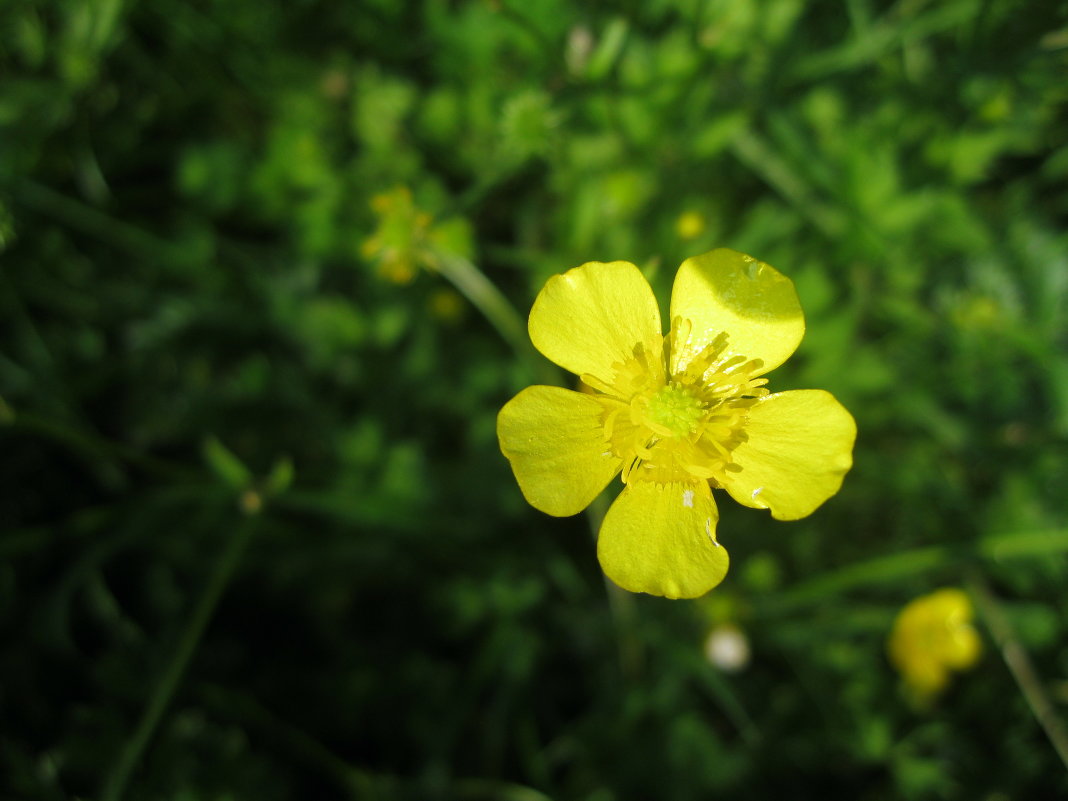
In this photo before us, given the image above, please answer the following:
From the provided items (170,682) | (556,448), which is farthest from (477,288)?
(170,682)

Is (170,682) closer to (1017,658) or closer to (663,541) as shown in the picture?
(663,541)

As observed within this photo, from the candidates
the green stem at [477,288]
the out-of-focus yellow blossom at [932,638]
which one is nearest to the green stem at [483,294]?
the green stem at [477,288]

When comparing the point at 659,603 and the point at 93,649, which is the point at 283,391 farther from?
the point at 659,603

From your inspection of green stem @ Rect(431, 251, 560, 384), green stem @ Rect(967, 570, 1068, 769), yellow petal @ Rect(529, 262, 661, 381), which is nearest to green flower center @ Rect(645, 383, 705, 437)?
yellow petal @ Rect(529, 262, 661, 381)

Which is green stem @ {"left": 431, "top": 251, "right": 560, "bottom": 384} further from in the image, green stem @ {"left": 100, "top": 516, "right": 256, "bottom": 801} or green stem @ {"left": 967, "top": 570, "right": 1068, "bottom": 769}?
green stem @ {"left": 967, "top": 570, "right": 1068, "bottom": 769}

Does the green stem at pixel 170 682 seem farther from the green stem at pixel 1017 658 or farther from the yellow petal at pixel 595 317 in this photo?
the green stem at pixel 1017 658

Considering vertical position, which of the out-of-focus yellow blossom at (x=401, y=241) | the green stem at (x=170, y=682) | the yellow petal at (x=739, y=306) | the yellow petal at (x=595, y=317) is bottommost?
the green stem at (x=170, y=682)
